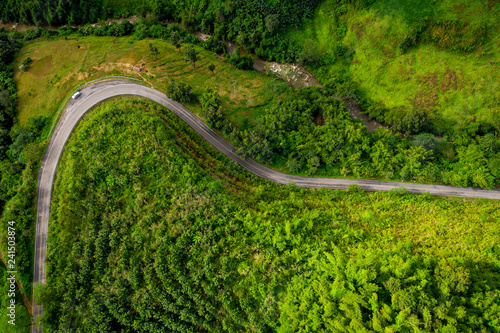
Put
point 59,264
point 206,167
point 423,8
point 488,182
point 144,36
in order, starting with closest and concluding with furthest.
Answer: point 59,264
point 488,182
point 206,167
point 423,8
point 144,36

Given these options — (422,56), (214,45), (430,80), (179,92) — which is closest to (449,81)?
(430,80)

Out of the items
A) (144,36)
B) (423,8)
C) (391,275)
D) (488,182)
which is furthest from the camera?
(144,36)

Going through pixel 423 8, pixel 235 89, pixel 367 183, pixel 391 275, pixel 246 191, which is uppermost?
pixel 423 8

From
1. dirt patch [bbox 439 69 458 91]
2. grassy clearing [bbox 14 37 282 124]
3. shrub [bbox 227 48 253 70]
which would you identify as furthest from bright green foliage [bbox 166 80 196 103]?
dirt patch [bbox 439 69 458 91]

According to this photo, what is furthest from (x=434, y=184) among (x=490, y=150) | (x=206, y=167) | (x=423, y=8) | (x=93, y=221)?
(x=93, y=221)

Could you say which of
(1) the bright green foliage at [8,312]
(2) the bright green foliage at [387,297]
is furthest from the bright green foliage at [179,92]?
(1) the bright green foliage at [8,312]

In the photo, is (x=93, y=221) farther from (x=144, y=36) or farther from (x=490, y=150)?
(x=490, y=150)
